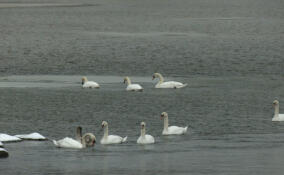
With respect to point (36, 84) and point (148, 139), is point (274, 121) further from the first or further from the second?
point (36, 84)

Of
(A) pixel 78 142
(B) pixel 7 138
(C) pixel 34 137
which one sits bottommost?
(A) pixel 78 142

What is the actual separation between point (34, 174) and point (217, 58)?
1642 inches

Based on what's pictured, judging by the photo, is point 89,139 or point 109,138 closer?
point 89,139

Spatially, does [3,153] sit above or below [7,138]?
below

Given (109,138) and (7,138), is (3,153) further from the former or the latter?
(109,138)

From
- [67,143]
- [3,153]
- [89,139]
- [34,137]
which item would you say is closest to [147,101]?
[34,137]

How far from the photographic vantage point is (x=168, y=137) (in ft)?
106

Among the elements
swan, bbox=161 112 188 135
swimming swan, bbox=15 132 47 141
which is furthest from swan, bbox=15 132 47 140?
swan, bbox=161 112 188 135

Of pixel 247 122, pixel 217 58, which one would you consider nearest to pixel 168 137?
pixel 247 122

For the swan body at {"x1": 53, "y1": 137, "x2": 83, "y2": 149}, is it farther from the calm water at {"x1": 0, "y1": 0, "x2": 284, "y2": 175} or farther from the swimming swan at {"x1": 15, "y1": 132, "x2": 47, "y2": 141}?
the swimming swan at {"x1": 15, "y1": 132, "x2": 47, "y2": 141}

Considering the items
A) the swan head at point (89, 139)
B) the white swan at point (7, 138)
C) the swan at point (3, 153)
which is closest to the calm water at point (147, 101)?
the swan head at point (89, 139)

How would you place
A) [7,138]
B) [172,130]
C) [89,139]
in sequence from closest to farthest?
[89,139] → [7,138] → [172,130]

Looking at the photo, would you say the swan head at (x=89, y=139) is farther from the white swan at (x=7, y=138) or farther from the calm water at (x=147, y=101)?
the white swan at (x=7, y=138)

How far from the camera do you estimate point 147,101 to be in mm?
41844
